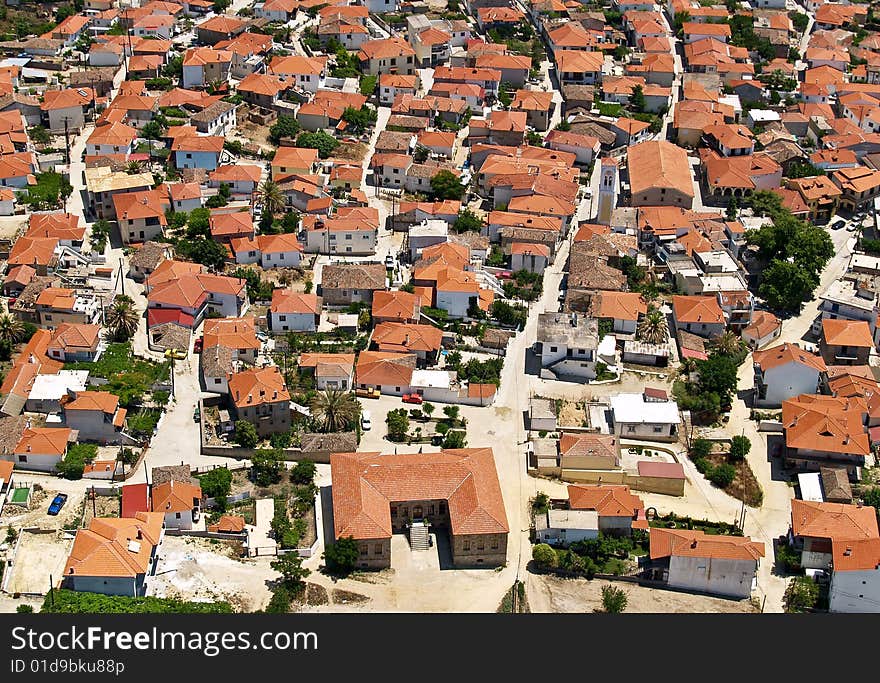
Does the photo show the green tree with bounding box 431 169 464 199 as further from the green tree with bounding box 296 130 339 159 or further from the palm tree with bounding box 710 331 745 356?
the palm tree with bounding box 710 331 745 356

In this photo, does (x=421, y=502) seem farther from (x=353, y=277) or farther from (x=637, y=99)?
(x=637, y=99)

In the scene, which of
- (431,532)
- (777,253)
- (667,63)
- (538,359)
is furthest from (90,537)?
(667,63)

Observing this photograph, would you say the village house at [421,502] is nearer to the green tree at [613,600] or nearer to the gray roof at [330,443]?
the gray roof at [330,443]

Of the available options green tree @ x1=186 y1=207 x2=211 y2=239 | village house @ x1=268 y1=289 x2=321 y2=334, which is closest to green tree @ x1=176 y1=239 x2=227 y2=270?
green tree @ x1=186 y1=207 x2=211 y2=239

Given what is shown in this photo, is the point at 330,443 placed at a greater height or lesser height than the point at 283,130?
lesser

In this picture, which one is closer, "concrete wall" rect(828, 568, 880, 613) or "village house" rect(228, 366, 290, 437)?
"concrete wall" rect(828, 568, 880, 613)

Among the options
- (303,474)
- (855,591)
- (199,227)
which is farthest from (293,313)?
(855,591)
